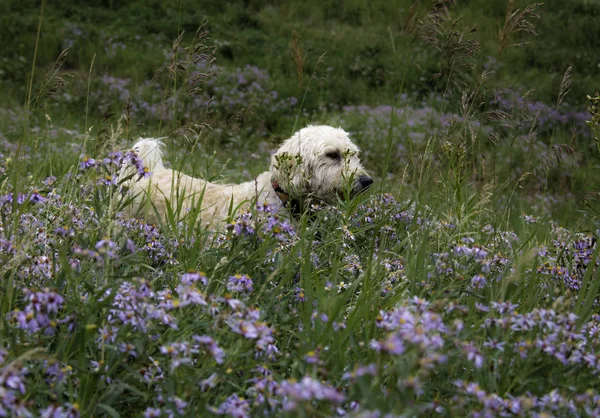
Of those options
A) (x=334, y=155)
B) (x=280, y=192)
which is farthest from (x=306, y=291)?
(x=334, y=155)

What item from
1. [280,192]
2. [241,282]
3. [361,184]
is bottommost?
[280,192]

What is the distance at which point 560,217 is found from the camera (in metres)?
9.08

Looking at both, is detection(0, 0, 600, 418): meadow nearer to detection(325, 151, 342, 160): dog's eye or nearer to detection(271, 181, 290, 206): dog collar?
detection(271, 181, 290, 206): dog collar

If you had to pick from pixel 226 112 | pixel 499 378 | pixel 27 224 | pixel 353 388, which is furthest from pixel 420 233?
pixel 226 112

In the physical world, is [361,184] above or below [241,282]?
below

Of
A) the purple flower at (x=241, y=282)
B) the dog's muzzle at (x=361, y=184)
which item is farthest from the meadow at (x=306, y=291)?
the dog's muzzle at (x=361, y=184)

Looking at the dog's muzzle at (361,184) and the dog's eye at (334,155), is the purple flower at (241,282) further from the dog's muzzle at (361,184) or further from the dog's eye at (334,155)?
the dog's eye at (334,155)

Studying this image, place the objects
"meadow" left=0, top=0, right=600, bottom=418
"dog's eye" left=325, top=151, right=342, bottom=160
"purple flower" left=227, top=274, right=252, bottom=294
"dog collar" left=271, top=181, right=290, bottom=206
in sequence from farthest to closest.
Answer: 1. "dog's eye" left=325, top=151, right=342, bottom=160
2. "dog collar" left=271, top=181, right=290, bottom=206
3. "purple flower" left=227, top=274, right=252, bottom=294
4. "meadow" left=0, top=0, right=600, bottom=418

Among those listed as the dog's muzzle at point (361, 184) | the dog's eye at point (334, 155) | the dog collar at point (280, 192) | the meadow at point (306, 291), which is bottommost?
the dog collar at point (280, 192)

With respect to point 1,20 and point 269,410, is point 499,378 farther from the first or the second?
point 1,20

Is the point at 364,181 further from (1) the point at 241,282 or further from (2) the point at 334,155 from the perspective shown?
(1) the point at 241,282

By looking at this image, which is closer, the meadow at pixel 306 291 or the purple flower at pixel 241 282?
the meadow at pixel 306 291

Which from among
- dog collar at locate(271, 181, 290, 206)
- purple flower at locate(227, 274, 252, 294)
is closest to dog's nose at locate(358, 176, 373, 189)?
dog collar at locate(271, 181, 290, 206)

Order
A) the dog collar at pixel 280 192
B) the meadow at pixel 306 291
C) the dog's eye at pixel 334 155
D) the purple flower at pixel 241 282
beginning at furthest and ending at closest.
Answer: the dog's eye at pixel 334 155 → the dog collar at pixel 280 192 → the purple flower at pixel 241 282 → the meadow at pixel 306 291
